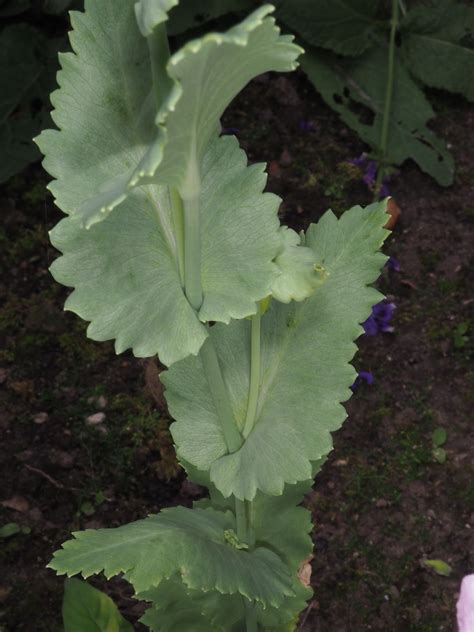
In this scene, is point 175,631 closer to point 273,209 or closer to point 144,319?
point 144,319

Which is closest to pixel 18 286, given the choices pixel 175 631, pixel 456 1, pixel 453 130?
pixel 175 631

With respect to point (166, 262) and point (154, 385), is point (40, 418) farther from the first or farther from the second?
point (166, 262)

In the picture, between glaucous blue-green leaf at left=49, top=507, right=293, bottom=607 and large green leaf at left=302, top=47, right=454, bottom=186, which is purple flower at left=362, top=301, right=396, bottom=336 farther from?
glaucous blue-green leaf at left=49, top=507, right=293, bottom=607

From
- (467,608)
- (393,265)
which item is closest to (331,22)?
(393,265)

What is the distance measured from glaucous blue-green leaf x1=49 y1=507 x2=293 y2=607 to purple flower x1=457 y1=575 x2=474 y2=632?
0.29m

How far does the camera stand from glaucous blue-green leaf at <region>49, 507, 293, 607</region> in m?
0.86

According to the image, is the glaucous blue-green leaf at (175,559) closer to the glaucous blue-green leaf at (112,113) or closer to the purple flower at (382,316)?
the glaucous blue-green leaf at (112,113)

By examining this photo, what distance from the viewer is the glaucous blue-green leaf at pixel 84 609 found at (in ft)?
4.47

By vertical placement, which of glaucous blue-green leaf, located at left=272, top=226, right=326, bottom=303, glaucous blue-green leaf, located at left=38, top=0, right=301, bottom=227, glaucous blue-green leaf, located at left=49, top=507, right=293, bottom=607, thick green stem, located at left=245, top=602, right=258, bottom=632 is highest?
glaucous blue-green leaf, located at left=38, top=0, right=301, bottom=227

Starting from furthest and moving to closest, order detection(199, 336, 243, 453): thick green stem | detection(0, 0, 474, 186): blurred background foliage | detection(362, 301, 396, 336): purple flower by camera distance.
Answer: detection(0, 0, 474, 186): blurred background foliage < detection(362, 301, 396, 336): purple flower < detection(199, 336, 243, 453): thick green stem

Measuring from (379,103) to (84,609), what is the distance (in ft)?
5.06

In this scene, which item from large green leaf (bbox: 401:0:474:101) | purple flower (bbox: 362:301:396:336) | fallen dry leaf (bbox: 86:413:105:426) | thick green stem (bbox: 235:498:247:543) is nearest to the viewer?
thick green stem (bbox: 235:498:247:543)

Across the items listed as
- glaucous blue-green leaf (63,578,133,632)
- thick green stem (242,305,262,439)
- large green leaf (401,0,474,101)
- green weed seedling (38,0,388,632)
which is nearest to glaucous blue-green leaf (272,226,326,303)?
green weed seedling (38,0,388,632)

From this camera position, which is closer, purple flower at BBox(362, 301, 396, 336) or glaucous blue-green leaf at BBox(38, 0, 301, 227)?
glaucous blue-green leaf at BBox(38, 0, 301, 227)
